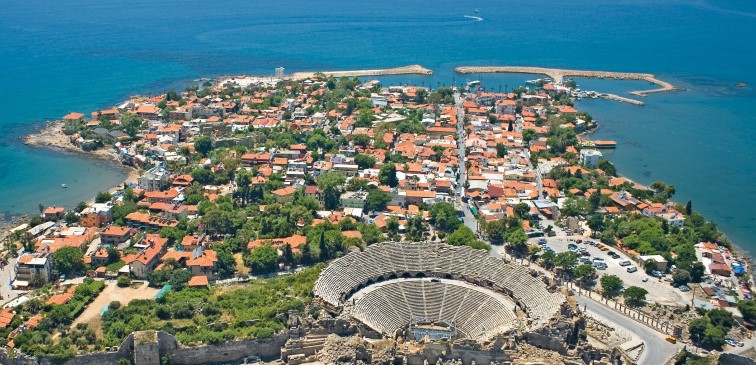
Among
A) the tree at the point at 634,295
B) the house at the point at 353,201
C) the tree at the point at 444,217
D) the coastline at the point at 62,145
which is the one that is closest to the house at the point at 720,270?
the tree at the point at 634,295

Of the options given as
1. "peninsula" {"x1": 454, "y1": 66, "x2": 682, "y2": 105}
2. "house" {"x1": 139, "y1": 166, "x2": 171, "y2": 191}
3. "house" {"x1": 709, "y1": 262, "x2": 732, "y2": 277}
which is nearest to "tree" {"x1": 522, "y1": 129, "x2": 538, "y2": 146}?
"house" {"x1": 709, "y1": 262, "x2": 732, "y2": 277}

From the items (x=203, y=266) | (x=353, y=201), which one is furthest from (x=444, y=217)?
(x=203, y=266)

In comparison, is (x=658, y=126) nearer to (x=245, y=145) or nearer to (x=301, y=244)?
(x=245, y=145)

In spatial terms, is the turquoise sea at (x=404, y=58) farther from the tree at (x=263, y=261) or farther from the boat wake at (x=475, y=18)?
Answer: the tree at (x=263, y=261)

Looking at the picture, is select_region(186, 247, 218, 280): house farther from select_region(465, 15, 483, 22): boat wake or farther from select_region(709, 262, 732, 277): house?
select_region(465, 15, 483, 22): boat wake

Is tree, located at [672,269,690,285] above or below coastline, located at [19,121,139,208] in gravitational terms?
above

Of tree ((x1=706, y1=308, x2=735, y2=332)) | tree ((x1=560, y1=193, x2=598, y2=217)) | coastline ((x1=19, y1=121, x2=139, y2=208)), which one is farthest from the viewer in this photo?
coastline ((x1=19, y1=121, x2=139, y2=208))
